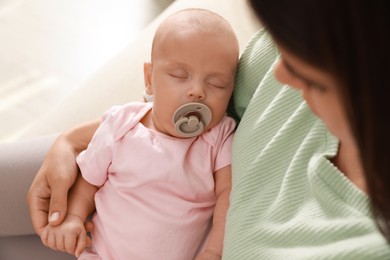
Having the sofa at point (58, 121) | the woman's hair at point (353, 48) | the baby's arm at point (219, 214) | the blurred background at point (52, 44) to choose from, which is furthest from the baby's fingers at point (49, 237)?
the blurred background at point (52, 44)

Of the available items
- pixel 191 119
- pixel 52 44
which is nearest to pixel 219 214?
pixel 191 119

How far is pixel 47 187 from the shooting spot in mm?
1138

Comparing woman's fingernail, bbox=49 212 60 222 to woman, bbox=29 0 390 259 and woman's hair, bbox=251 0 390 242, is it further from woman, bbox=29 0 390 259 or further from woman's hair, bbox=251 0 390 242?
woman's hair, bbox=251 0 390 242

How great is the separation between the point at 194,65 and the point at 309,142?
0.95 ft

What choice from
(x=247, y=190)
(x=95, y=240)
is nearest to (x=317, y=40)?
(x=247, y=190)

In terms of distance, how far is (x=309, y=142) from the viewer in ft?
2.81

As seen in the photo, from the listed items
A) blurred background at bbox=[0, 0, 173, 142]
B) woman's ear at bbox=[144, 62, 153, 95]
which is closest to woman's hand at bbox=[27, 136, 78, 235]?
woman's ear at bbox=[144, 62, 153, 95]

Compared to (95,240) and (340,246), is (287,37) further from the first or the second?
(95,240)

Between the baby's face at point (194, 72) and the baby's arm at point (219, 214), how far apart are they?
0.10 m

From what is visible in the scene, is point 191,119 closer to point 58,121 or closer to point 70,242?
point 70,242

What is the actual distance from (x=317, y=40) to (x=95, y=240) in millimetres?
775

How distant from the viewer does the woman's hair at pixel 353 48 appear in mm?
458

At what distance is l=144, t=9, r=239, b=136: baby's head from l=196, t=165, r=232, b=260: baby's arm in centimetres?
10

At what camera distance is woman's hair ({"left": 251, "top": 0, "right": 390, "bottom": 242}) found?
46 cm
